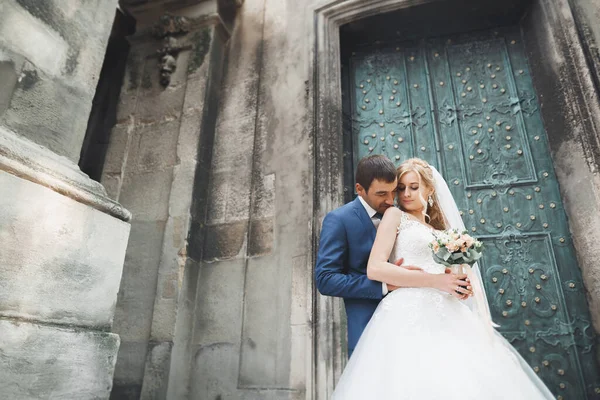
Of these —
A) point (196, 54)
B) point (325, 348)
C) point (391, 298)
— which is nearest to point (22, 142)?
point (391, 298)

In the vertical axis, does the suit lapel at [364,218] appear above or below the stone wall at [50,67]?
below

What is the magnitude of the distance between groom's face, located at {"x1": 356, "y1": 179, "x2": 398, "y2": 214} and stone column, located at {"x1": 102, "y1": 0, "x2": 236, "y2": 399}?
1.95 m

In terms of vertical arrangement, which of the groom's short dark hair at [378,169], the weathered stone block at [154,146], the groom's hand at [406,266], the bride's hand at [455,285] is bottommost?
the bride's hand at [455,285]

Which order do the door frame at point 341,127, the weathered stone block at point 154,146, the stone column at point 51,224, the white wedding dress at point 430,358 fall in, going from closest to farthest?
1. the white wedding dress at point 430,358
2. the stone column at point 51,224
3. the door frame at point 341,127
4. the weathered stone block at point 154,146

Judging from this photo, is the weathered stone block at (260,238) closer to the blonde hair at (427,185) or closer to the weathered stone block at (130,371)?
the weathered stone block at (130,371)

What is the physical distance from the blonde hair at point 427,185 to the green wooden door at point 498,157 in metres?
1.26

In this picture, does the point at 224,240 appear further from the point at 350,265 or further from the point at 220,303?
the point at 350,265

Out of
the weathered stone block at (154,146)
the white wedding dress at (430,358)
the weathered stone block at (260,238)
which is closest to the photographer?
the white wedding dress at (430,358)

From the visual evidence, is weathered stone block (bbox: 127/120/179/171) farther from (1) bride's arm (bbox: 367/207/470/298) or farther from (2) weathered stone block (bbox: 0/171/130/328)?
(1) bride's arm (bbox: 367/207/470/298)

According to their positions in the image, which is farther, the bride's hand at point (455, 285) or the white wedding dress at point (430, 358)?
the bride's hand at point (455, 285)

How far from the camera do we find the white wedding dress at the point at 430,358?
4.69ft

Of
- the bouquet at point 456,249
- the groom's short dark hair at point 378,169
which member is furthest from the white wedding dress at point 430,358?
the groom's short dark hair at point 378,169

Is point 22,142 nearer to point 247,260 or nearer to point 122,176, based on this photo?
point 247,260

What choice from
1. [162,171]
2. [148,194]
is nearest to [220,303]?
[148,194]
